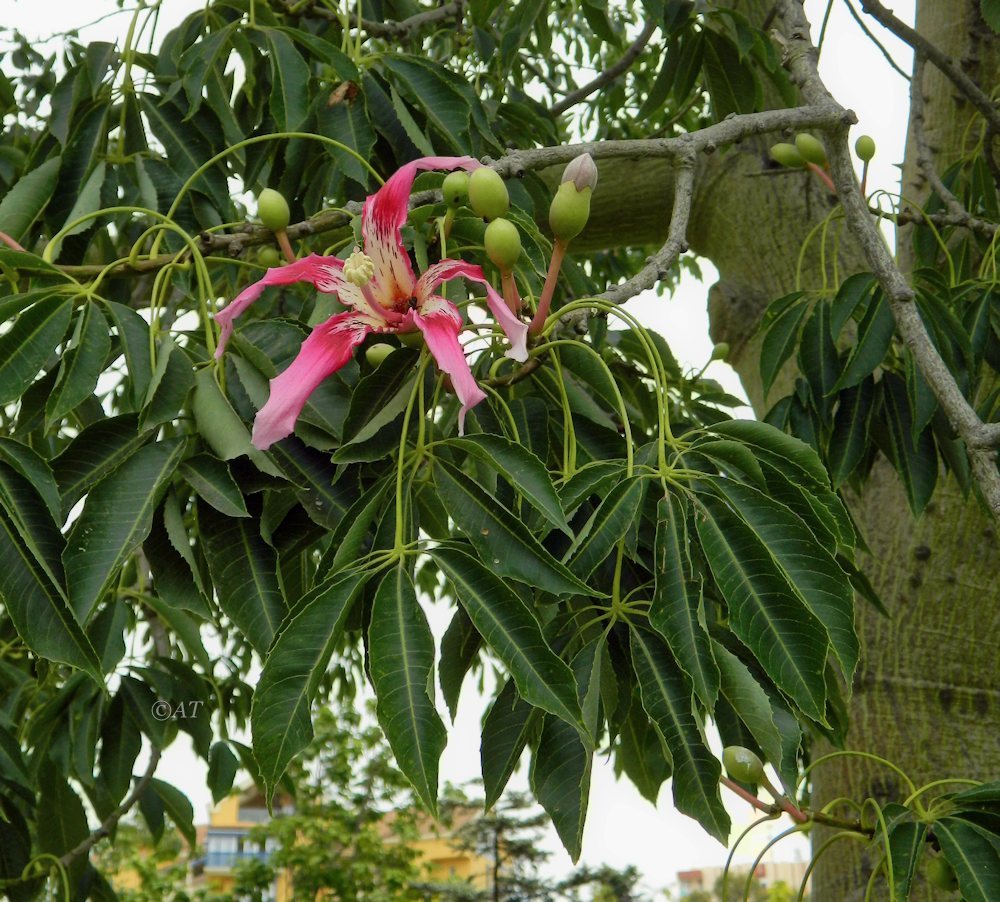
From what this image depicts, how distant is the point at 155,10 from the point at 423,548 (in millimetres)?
1142

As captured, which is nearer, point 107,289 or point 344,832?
point 107,289

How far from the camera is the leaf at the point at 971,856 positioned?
911mm

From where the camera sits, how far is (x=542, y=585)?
33.1 inches

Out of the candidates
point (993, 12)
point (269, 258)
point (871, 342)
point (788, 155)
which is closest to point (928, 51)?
point (993, 12)

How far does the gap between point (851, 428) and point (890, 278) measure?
51 cm

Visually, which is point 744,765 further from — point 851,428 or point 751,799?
point 851,428

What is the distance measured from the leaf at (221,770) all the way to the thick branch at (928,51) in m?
1.59

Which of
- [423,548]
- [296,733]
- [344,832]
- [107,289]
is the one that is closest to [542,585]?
[423,548]

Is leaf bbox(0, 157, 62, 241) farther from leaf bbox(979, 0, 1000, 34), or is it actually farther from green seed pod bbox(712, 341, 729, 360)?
leaf bbox(979, 0, 1000, 34)

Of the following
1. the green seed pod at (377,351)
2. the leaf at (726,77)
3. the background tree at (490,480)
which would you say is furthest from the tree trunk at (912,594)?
the green seed pod at (377,351)

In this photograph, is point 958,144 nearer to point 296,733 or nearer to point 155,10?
point 155,10

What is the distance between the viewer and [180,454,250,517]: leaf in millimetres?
914

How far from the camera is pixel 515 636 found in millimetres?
803

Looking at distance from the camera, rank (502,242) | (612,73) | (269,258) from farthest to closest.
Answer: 1. (612,73)
2. (269,258)
3. (502,242)
